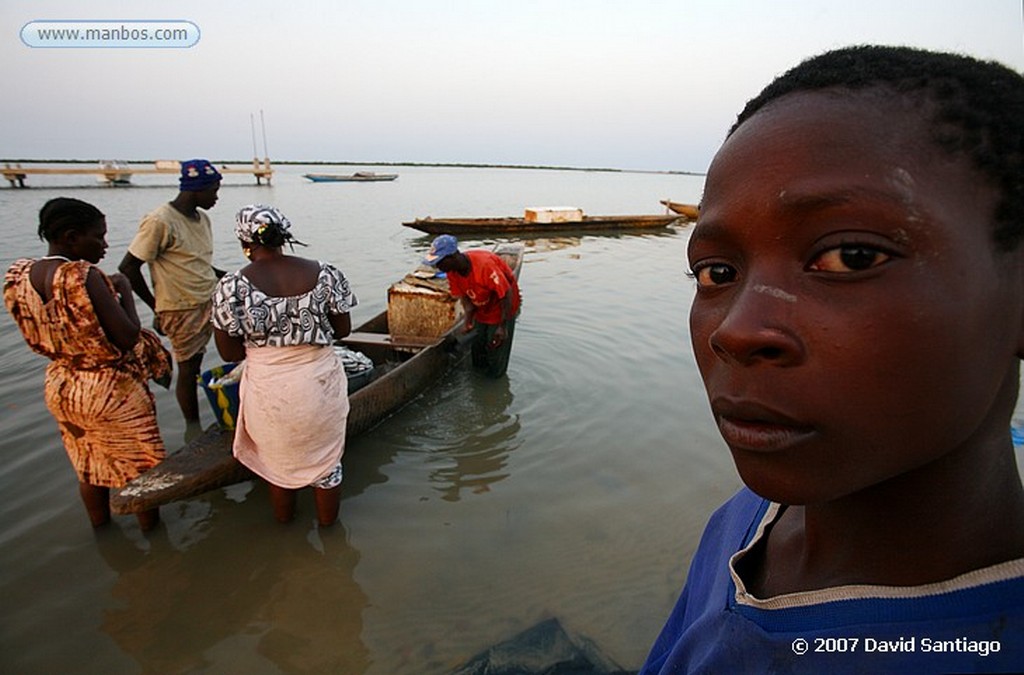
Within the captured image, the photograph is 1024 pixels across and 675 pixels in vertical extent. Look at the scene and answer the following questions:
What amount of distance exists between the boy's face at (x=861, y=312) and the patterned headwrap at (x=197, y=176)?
4.96 metres

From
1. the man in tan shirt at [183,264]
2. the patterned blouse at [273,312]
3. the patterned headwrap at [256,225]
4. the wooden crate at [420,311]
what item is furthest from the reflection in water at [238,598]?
the wooden crate at [420,311]

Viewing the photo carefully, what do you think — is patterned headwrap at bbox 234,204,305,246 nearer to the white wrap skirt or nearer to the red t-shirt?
the white wrap skirt

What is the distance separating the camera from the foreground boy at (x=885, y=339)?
614 millimetres

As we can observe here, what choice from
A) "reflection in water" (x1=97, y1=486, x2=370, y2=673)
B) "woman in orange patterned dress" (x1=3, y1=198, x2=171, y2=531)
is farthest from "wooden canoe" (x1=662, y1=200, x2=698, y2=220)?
"woman in orange patterned dress" (x1=3, y1=198, x2=171, y2=531)

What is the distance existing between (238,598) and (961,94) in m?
3.77

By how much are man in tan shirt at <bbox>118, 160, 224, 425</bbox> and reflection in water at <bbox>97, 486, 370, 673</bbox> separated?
1.82 meters

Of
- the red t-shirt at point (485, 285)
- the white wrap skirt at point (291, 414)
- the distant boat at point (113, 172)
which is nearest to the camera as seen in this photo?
the white wrap skirt at point (291, 414)

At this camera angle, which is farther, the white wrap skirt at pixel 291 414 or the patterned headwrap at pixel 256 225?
the white wrap skirt at pixel 291 414

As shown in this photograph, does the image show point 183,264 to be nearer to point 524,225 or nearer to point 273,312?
point 273,312

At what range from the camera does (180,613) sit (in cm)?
304

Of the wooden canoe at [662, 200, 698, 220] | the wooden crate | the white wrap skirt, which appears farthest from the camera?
the wooden canoe at [662, 200, 698, 220]

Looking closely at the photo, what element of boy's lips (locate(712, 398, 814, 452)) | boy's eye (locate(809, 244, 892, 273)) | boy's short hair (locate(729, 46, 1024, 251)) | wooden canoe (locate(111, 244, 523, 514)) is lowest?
wooden canoe (locate(111, 244, 523, 514))

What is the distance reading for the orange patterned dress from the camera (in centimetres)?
291

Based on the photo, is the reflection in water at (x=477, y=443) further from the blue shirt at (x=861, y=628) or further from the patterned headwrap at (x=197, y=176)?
the blue shirt at (x=861, y=628)
